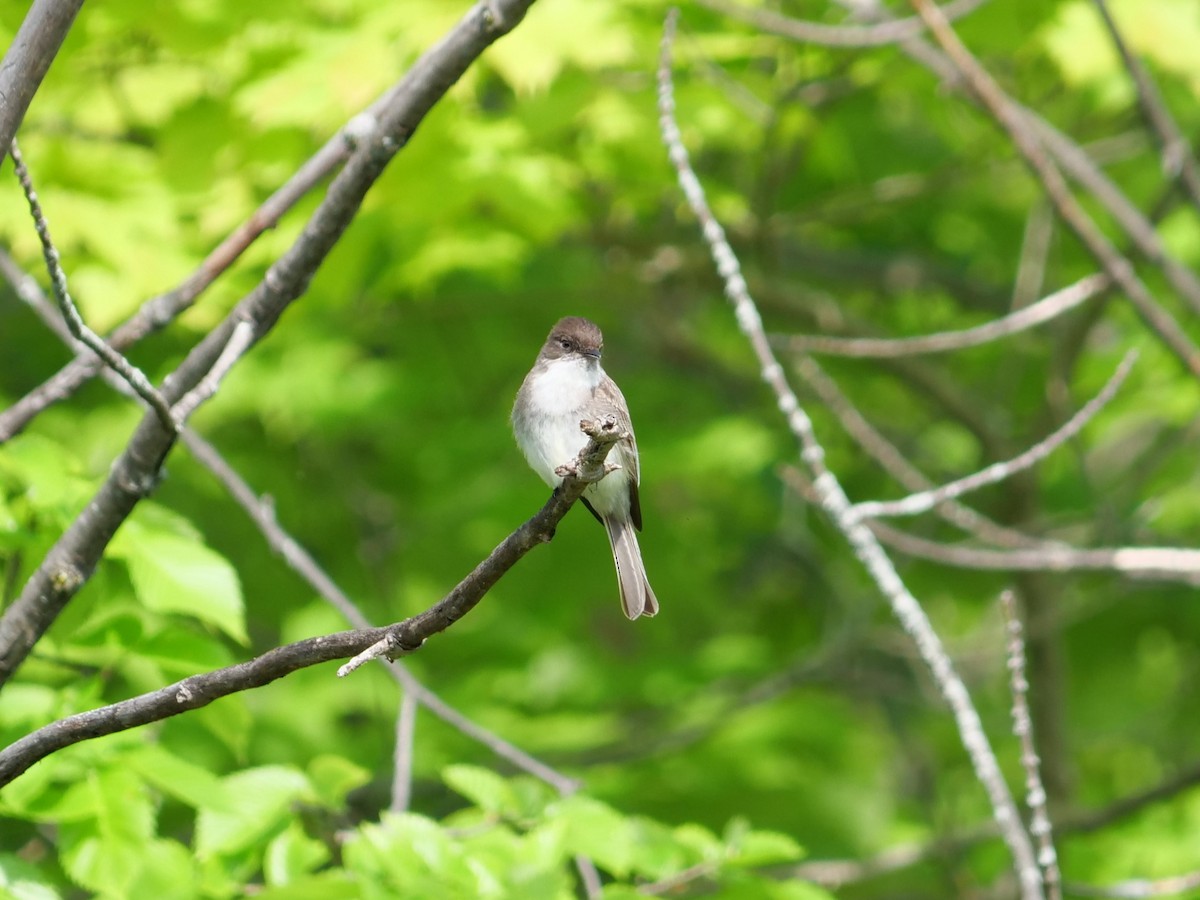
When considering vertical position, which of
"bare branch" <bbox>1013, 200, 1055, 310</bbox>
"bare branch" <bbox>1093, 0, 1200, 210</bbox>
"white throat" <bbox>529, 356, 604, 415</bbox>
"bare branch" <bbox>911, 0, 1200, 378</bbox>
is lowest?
"white throat" <bbox>529, 356, 604, 415</bbox>

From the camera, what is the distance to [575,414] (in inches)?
133

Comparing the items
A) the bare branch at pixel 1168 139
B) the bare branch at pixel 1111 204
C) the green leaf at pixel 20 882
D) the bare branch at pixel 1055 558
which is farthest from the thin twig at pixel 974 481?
the green leaf at pixel 20 882

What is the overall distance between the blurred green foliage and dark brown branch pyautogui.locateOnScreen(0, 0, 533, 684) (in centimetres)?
22

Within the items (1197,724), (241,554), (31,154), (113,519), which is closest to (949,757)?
(1197,724)

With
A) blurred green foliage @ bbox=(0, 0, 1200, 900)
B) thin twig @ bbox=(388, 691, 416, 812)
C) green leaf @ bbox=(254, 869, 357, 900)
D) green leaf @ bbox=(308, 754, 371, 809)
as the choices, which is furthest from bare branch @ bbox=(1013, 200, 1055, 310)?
green leaf @ bbox=(254, 869, 357, 900)

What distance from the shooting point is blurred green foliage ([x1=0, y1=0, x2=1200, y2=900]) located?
3229mm

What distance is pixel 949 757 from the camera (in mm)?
9164

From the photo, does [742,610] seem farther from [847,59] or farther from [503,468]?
[847,59]

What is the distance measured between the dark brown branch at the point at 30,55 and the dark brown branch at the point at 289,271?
0.66 m

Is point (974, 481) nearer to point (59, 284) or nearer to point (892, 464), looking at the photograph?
point (892, 464)

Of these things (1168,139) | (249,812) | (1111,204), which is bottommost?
(249,812)

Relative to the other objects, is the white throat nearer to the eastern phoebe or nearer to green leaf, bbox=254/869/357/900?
the eastern phoebe

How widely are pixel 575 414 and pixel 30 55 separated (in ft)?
4.94

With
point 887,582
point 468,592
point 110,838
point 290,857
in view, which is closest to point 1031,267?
point 887,582
